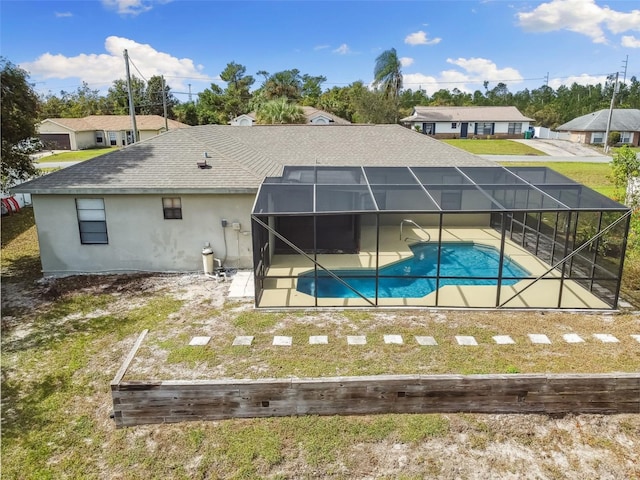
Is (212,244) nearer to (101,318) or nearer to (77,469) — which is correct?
(101,318)

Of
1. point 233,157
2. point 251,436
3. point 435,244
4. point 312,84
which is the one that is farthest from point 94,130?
point 251,436

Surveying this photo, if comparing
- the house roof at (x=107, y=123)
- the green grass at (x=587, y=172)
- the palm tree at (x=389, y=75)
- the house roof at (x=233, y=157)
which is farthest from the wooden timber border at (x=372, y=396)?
the palm tree at (x=389, y=75)

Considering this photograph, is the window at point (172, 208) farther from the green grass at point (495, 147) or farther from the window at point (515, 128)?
the window at point (515, 128)

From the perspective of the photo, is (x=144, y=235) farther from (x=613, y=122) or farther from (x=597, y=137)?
(x=613, y=122)

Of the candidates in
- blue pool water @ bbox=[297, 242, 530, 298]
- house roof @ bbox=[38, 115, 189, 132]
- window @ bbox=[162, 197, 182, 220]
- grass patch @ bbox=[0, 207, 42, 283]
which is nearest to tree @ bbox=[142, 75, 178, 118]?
house roof @ bbox=[38, 115, 189, 132]

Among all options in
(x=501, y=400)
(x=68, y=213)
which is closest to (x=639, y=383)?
(x=501, y=400)

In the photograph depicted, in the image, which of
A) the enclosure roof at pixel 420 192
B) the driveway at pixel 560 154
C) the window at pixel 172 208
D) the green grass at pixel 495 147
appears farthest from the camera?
the green grass at pixel 495 147
